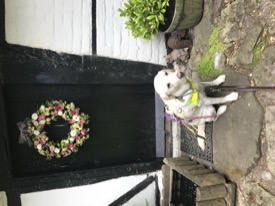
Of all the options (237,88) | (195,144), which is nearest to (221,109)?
(237,88)

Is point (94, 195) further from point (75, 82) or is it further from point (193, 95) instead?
point (193, 95)

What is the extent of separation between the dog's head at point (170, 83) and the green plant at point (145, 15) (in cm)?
126

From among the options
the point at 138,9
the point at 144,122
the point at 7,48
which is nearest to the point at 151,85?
the point at 144,122

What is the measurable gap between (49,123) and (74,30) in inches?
50.1

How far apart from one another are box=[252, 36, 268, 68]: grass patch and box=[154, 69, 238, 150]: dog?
14.9 inches

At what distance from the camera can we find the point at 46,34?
373cm

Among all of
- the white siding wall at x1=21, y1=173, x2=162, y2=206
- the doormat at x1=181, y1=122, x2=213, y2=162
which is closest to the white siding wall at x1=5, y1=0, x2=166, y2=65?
the doormat at x1=181, y1=122, x2=213, y2=162

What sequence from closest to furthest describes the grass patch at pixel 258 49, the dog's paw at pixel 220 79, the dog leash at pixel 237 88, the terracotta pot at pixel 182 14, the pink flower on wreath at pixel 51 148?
the dog leash at pixel 237 88, the grass patch at pixel 258 49, the dog's paw at pixel 220 79, the terracotta pot at pixel 182 14, the pink flower on wreath at pixel 51 148

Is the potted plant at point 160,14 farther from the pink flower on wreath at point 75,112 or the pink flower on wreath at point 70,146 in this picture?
the pink flower on wreath at point 70,146

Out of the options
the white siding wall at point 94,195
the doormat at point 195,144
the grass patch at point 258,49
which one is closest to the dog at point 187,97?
the doormat at point 195,144

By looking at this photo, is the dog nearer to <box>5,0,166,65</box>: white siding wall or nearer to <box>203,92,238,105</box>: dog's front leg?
<box>203,92,238,105</box>: dog's front leg

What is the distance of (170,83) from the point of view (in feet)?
8.70

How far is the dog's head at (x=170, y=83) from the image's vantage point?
264cm

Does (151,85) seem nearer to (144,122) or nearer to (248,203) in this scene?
(144,122)
